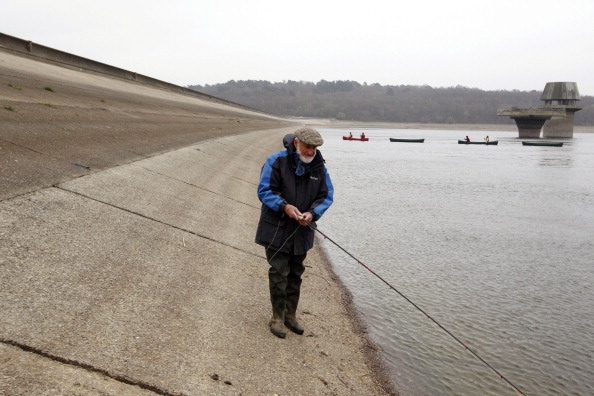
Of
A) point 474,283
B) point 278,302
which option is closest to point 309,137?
point 278,302

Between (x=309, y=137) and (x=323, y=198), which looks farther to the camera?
(x=323, y=198)

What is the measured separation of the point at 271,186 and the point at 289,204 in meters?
0.25

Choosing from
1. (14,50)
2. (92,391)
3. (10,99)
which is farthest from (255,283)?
(14,50)

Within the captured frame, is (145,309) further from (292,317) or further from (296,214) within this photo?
(296,214)

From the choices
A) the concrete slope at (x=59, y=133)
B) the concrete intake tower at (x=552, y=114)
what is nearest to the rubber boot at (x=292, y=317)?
the concrete slope at (x=59, y=133)

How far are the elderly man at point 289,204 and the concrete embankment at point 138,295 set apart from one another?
0.70 meters

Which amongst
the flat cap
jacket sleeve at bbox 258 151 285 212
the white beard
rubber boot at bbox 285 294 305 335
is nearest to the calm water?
rubber boot at bbox 285 294 305 335

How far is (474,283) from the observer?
383 inches

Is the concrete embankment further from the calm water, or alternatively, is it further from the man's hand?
the man's hand

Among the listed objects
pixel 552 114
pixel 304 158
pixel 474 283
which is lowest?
pixel 474 283

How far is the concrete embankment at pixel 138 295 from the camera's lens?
429 cm

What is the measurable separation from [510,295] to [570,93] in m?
110

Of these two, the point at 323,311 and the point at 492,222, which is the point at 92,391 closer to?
the point at 323,311

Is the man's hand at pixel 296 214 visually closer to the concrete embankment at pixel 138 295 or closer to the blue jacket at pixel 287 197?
the blue jacket at pixel 287 197
